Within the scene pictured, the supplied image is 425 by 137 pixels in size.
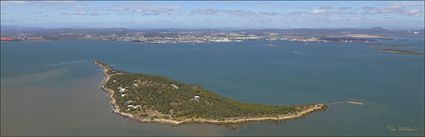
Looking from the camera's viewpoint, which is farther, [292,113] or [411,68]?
[411,68]

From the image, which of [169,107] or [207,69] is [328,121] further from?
[207,69]

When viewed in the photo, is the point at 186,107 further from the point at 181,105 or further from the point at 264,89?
the point at 264,89

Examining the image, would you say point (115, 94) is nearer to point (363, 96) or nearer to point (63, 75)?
point (63, 75)

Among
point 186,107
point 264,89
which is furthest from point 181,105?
point 264,89

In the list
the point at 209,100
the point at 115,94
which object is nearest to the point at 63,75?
the point at 115,94

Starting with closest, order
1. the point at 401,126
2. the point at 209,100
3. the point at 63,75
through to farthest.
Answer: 1. the point at 401,126
2. the point at 209,100
3. the point at 63,75

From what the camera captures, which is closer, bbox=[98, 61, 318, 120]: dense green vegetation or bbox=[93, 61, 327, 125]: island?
bbox=[93, 61, 327, 125]: island

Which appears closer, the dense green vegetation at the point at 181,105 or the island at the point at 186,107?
the island at the point at 186,107

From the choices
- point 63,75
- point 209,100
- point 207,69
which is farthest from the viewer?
point 207,69
